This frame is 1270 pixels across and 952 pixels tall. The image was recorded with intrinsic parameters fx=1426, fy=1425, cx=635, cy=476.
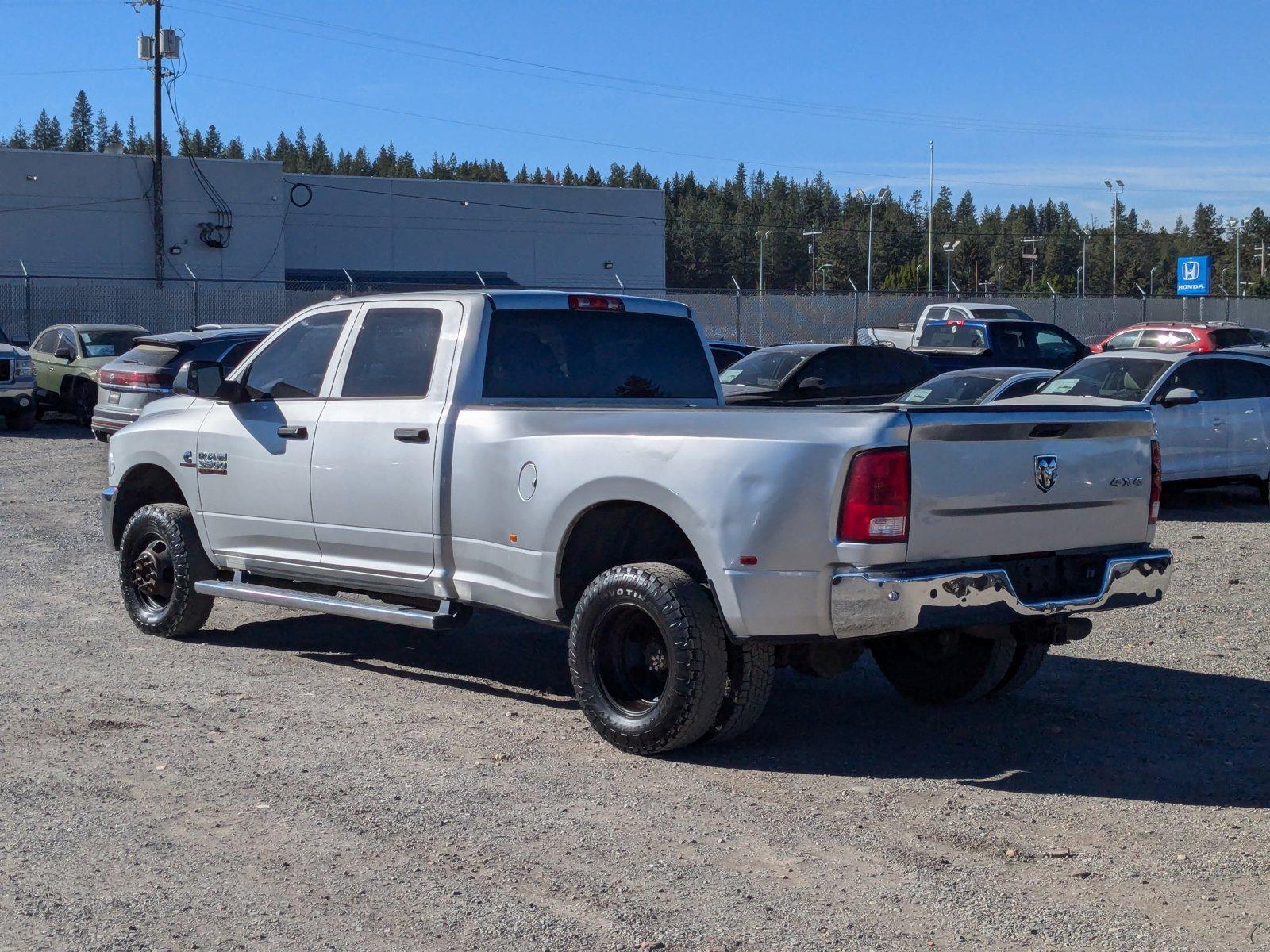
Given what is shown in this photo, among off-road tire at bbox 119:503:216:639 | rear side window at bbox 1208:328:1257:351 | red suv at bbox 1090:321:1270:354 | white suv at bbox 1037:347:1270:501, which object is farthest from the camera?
rear side window at bbox 1208:328:1257:351

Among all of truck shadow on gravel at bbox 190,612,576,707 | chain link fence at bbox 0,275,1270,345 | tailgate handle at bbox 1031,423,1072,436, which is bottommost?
truck shadow on gravel at bbox 190,612,576,707

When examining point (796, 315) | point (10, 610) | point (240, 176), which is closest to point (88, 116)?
point (240, 176)

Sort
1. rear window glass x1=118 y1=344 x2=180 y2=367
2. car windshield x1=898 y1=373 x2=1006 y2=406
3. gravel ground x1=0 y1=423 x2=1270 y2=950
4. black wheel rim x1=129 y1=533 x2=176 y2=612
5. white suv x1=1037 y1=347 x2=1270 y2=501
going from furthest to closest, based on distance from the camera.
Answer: rear window glass x1=118 y1=344 x2=180 y2=367, car windshield x1=898 y1=373 x2=1006 y2=406, white suv x1=1037 y1=347 x2=1270 y2=501, black wheel rim x1=129 y1=533 x2=176 y2=612, gravel ground x1=0 y1=423 x2=1270 y2=950

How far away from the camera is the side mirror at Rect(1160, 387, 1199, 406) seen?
1412cm

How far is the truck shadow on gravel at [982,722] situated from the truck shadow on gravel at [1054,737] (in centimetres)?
1

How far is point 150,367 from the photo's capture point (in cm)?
1759

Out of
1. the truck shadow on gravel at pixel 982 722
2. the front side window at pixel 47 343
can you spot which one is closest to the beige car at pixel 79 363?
the front side window at pixel 47 343

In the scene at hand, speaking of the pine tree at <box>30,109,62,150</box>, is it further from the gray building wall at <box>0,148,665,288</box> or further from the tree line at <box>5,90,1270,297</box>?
the gray building wall at <box>0,148,665,288</box>

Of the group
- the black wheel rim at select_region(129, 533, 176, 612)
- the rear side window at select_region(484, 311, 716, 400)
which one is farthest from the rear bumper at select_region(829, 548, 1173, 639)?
the black wheel rim at select_region(129, 533, 176, 612)

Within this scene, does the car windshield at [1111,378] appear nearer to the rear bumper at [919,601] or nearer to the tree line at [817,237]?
the rear bumper at [919,601]

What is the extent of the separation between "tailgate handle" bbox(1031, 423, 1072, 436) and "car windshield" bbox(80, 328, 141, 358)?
20.4 metres

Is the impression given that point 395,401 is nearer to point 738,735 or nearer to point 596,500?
point 596,500

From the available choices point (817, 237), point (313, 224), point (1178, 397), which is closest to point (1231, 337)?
point (1178, 397)

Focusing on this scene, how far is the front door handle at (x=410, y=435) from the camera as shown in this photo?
6.77 meters
